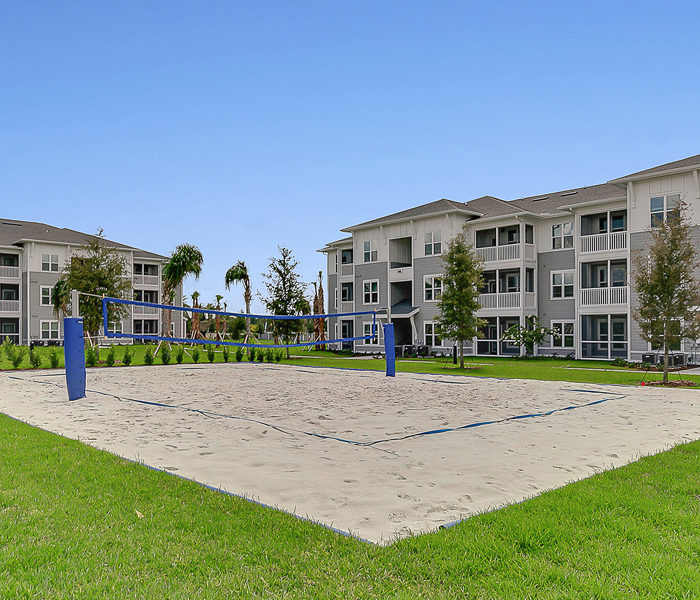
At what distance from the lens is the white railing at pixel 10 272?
4506 cm

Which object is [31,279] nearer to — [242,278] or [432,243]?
[242,278]

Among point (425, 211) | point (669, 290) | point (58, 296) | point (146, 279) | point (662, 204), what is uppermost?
point (425, 211)

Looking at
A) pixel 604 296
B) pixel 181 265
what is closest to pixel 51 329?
pixel 181 265

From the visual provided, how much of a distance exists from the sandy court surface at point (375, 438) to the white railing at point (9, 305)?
1421 inches

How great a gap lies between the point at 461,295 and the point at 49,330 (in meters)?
36.2

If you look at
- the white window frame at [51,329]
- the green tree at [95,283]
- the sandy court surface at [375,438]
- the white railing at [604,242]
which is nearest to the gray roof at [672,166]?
the white railing at [604,242]

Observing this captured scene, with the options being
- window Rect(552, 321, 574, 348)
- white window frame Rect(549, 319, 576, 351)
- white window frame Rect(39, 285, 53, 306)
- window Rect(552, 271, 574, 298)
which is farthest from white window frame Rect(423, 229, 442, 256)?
white window frame Rect(39, 285, 53, 306)

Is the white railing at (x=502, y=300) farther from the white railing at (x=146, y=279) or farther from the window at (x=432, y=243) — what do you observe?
the white railing at (x=146, y=279)

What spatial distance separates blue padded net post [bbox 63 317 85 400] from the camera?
11.9 meters

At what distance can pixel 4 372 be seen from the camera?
19.7m

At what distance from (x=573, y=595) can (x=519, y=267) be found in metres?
29.6

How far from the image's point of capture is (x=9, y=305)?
45625mm

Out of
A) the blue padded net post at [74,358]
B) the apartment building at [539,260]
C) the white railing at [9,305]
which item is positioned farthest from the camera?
the white railing at [9,305]

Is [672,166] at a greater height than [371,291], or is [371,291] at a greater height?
[672,166]
